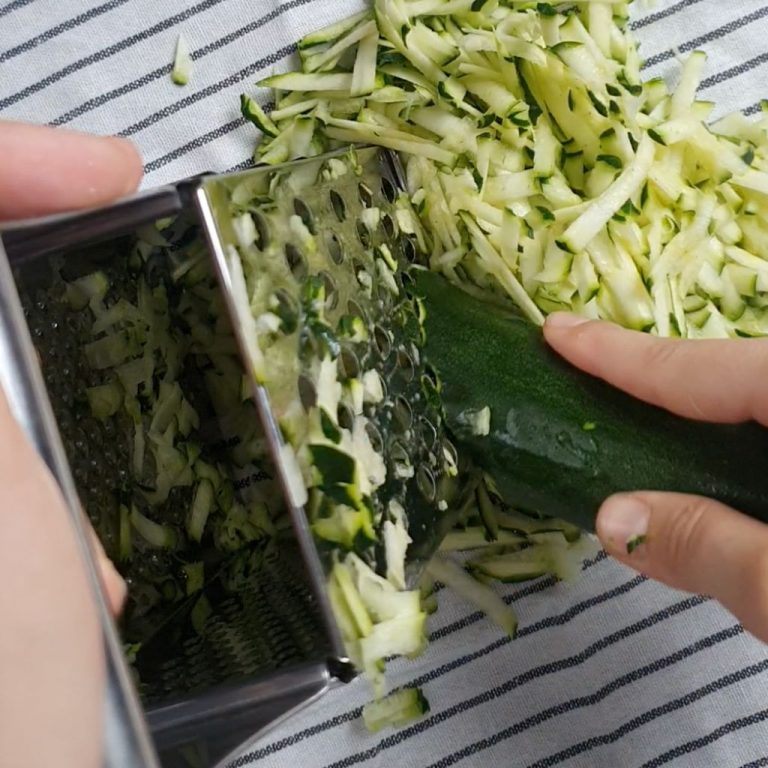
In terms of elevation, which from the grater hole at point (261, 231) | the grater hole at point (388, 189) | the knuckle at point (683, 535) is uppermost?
the grater hole at point (388, 189)

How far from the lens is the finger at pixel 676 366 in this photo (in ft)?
2.18

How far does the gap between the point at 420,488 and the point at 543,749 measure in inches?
14.9

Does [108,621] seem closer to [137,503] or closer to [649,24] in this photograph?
[137,503]

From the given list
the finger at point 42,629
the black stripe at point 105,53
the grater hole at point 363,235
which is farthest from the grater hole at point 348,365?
the black stripe at point 105,53

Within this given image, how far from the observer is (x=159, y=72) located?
933mm

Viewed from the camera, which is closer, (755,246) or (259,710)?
(259,710)

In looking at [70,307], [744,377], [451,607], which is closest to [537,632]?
[451,607]

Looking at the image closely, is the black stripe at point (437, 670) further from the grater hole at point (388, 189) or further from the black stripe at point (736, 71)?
the black stripe at point (736, 71)

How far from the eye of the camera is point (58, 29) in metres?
0.94

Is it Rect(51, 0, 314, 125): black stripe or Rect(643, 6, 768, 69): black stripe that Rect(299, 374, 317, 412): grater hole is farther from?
Rect(643, 6, 768, 69): black stripe

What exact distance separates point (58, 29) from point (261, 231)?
1.49 ft

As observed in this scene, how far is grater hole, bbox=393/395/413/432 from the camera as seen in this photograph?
0.71m

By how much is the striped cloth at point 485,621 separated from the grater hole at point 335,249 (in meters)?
0.27

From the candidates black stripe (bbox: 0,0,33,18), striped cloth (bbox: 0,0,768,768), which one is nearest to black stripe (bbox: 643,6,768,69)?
striped cloth (bbox: 0,0,768,768)
